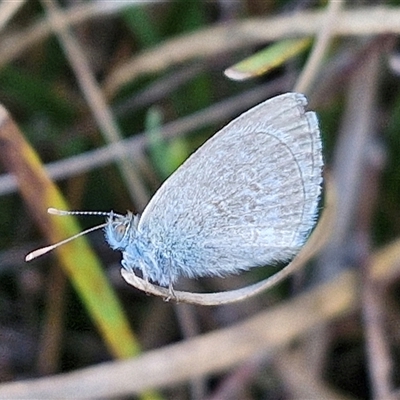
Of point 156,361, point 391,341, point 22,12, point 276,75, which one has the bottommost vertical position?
point 391,341

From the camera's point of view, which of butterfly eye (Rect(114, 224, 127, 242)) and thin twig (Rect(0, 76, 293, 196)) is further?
thin twig (Rect(0, 76, 293, 196))

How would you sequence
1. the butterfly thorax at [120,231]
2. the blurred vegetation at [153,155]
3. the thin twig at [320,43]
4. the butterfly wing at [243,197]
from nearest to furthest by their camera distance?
the butterfly wing at [243,197], the butterfly thorax at [120,231], the thin twig at [320,43], the blurred vegetation at [153,155]

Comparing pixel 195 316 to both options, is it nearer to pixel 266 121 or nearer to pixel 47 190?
pixel 47 190

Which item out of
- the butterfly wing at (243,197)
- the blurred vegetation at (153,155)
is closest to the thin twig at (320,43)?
the blurred vegetation at (153,155)

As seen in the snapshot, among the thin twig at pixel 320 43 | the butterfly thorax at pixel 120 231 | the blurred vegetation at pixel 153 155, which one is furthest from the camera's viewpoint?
the blurred vegetation at pixel 153 155

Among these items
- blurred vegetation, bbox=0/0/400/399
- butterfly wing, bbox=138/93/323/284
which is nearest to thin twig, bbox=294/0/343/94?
blurred vegetation, bbox=0/0/400/399

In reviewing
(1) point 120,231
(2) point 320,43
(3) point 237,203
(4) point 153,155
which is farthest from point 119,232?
(2) point 320,43

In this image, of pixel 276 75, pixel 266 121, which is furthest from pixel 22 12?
pixel 266 121

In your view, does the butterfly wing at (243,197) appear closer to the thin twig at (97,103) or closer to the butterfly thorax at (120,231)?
the butterfly thorax at (120,231)

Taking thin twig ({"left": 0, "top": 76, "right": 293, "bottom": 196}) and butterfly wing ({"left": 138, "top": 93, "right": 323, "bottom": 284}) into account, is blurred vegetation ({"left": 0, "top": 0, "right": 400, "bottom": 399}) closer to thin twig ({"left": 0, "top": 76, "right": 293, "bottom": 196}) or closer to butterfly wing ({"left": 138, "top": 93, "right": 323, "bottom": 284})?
thin twig ({"left": 0, "top": 76, "right": 293, "bottom": 196})
